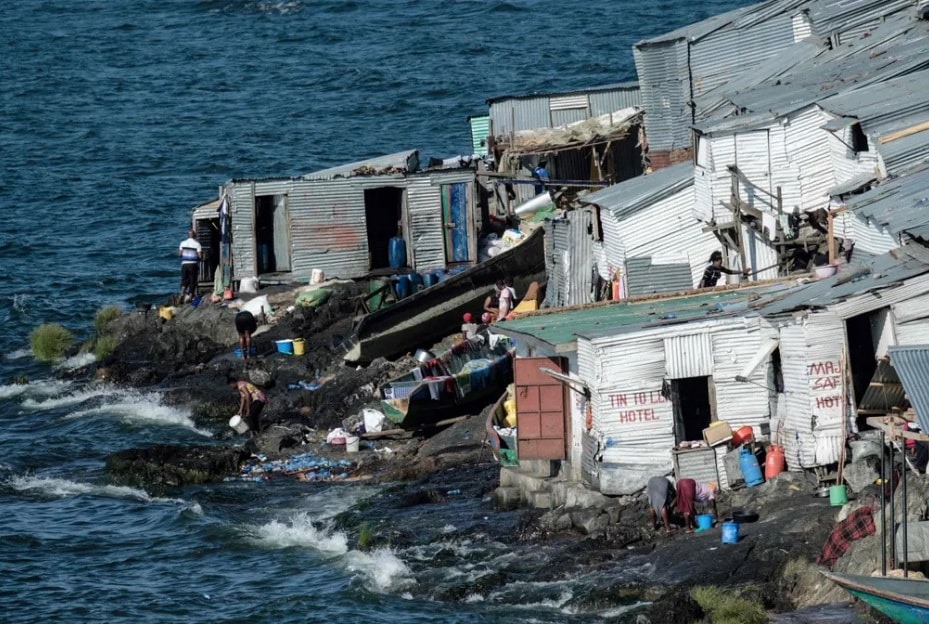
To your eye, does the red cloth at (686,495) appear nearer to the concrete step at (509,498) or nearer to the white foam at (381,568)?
the concrete step at (509,498)

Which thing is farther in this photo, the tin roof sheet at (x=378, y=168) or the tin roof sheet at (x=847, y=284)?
the tin roof sheet at (x=378, y=168)

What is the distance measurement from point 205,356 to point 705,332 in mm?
18526

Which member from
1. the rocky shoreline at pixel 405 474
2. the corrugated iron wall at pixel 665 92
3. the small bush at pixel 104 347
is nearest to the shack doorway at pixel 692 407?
the rocky shoreline at pixel 405 474

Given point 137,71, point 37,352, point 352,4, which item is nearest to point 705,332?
point 37,352

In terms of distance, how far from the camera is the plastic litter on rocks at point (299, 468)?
3388 cm

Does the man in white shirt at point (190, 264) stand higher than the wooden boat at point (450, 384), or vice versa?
the man in white shirt at point (190, 264)

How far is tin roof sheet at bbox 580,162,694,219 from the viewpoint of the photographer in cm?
3538

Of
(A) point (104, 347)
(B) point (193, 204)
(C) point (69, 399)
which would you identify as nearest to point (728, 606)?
(C) point (69, 399)

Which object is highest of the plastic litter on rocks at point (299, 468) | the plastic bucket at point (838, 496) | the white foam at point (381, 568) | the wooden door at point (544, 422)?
the wooden door at point (544, 422)

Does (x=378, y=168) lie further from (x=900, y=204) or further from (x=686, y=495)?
(x=686, y=495)

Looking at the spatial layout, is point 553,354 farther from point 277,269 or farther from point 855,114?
point 277,269

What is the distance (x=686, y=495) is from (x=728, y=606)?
348 cm

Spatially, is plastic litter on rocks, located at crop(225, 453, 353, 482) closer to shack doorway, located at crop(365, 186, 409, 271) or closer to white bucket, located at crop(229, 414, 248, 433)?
white bucket, located at crop(229, 414, 248, 433)

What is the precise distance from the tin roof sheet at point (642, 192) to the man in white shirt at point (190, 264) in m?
12.7
